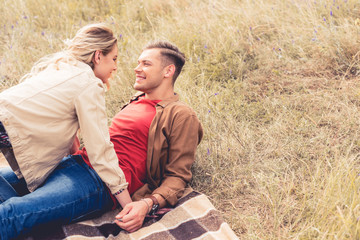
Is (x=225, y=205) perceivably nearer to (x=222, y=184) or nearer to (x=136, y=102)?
(x=222, y=184)

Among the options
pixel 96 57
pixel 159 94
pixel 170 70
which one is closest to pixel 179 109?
pixel 159 94

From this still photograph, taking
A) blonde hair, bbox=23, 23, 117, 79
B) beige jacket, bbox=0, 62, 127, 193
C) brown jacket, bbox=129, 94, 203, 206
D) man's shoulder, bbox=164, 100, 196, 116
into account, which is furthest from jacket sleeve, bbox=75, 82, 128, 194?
man's shoulder, bbox=164, 100, 196, 116

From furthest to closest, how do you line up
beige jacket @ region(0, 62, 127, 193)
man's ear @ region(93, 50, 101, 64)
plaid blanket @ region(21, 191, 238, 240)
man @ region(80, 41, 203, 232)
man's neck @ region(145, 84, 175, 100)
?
man's neck @ region(145, 84, 175, 100), man @ region(80, 41, 203, 232), man's ear @ region(93, 50, 101, 64), plaid blanket @ region(21, 191, 238, 240), beige jacket @ region(0, 62, 127, 193)

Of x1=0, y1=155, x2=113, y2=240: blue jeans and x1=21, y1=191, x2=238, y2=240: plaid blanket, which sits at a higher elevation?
x1=0, y1=155, x2=113, y2=240: blue jeans

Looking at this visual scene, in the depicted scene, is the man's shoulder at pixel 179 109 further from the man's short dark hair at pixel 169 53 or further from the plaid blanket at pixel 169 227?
the plaid blanket at pixel 169 227

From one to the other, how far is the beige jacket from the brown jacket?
394 mm

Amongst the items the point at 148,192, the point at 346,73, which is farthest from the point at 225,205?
the point at 346,73

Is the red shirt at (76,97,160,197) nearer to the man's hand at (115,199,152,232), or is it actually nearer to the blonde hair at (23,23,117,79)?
the man's hand at (115,199,152,232)

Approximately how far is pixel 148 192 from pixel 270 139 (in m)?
1.19

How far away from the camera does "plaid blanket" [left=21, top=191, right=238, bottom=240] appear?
2.29 m

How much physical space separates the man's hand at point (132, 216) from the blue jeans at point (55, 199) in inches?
8.5

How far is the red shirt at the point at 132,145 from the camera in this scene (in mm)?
2613

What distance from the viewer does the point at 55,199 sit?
2.21m

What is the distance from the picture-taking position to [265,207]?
2.44m
